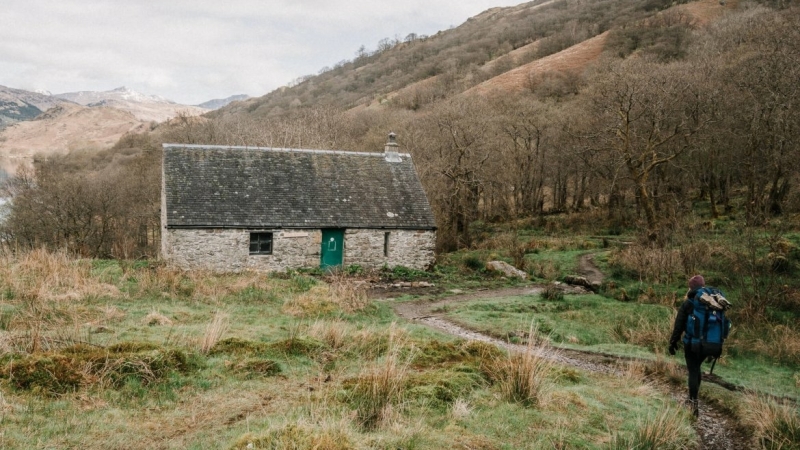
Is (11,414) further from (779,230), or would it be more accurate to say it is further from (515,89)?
(515,89)

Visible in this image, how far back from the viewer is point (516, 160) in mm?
39469

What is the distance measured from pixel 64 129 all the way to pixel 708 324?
14870 centimetres

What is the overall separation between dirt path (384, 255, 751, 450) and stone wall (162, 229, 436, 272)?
561 centimetres

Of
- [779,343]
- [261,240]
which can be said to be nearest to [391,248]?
[261,240]

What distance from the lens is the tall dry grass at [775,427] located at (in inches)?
270

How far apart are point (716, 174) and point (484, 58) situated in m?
74.6

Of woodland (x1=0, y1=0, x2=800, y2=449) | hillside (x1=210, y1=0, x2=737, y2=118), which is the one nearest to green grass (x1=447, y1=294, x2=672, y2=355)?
woodland (x1=0, y1=0, x2=800, y2=449)

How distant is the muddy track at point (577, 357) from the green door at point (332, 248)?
705cm

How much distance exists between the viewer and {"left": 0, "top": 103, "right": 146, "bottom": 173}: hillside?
106 meters

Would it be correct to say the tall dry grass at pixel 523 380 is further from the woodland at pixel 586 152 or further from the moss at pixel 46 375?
the woodland at pixel 586 152

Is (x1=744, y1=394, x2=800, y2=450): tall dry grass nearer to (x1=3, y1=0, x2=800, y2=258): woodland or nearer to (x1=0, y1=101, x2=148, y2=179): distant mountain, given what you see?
(x1=3, y1=0, x2=800, y2=258): woodland

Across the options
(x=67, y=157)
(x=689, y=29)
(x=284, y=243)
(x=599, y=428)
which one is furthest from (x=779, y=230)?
(x=67, y=157)

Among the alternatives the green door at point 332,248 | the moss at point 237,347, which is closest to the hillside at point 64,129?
the green door at point 332,248

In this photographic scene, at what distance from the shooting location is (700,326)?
8.55 m
